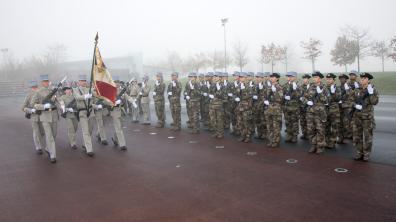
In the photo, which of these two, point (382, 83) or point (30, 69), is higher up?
point (30, 69)

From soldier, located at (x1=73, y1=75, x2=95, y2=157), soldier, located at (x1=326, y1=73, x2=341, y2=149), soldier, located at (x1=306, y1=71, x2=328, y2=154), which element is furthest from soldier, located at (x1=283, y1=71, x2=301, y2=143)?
soldier, located at (x1=73, y1=75, x2=95, y2=157)

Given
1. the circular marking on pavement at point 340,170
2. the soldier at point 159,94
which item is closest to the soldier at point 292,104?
the circular marking on pavement at point 340,170

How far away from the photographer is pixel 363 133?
25.1 feet

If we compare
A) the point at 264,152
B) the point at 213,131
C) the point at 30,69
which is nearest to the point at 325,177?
the point at 264,152

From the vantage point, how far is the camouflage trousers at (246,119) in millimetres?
9906

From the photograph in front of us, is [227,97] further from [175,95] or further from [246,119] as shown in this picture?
[175,95]

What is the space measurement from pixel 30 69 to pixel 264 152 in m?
54.2

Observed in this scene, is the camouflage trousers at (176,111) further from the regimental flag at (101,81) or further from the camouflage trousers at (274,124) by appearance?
the camouflage trousers at (274,124)

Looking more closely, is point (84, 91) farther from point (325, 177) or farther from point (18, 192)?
point (325, 177)

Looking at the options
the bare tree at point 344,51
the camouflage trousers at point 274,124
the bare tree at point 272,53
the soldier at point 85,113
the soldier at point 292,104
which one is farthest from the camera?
the bare tree at point 272,53

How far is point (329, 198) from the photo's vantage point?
5398 mm

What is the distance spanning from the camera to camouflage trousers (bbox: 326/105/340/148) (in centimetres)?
873

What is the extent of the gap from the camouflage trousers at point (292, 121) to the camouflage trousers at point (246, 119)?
1068 millimetres

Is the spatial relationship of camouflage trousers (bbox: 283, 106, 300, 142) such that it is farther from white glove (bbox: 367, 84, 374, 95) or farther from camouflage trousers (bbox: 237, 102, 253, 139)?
white glove (bbox: 367, 84, 374, 95)
